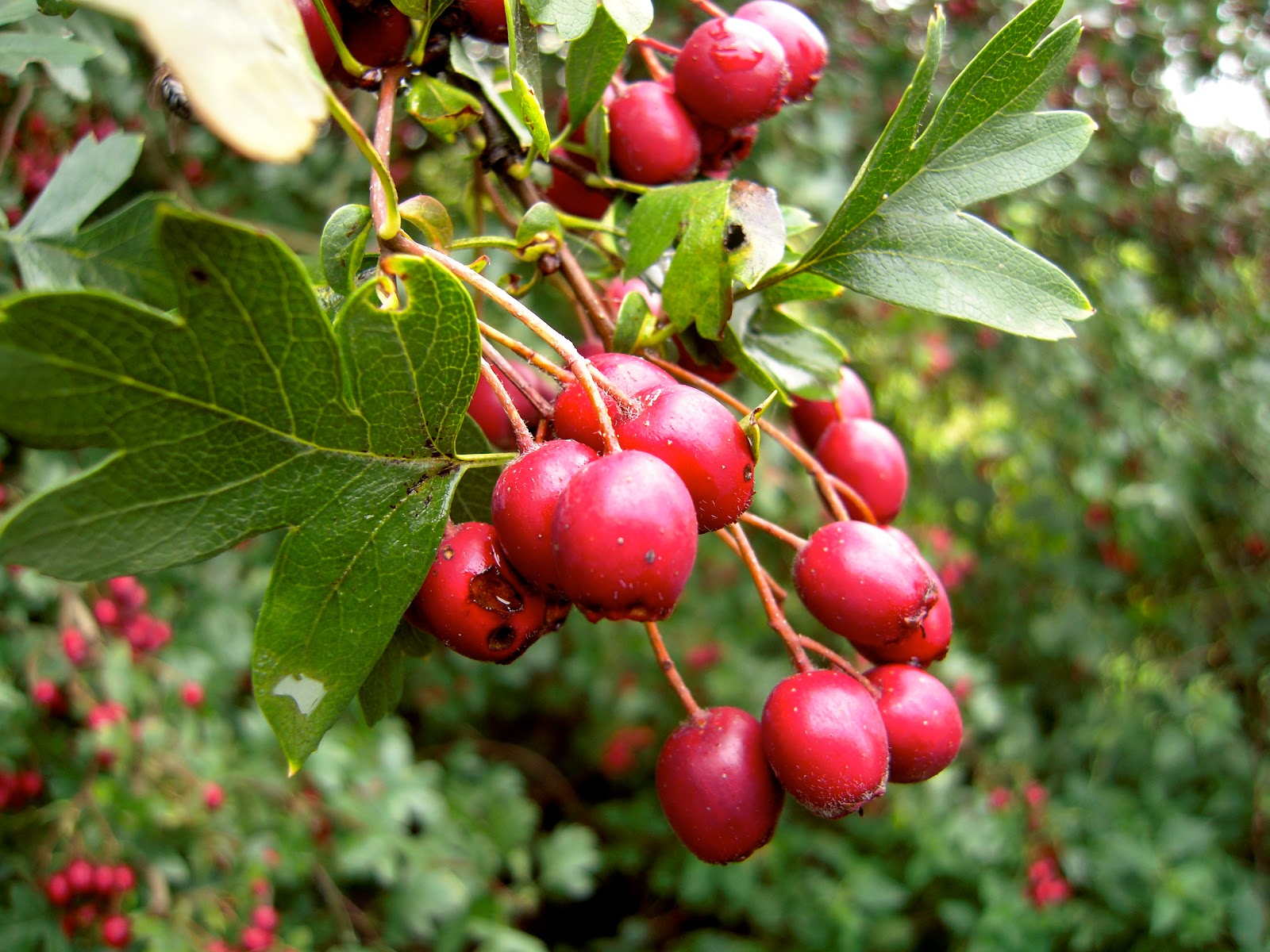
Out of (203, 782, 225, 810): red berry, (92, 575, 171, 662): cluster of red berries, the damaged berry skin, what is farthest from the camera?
(92, 575, 171, 662): cluster of red berries

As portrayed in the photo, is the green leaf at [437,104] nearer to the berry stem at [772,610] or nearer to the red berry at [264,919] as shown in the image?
the berry stem at [772,610]

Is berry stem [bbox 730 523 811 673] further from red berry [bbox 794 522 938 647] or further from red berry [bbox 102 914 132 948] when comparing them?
red berry [bbox 102 914 132 948]

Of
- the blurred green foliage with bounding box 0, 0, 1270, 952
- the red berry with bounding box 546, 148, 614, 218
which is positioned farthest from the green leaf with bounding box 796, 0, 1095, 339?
the blurred green foliage with bounding box 0, 0, 1270, 952

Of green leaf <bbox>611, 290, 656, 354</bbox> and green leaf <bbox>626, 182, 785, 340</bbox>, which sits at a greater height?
green leaf <bbox>626, 182, 785, 340</bbox>

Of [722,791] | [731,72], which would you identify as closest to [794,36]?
[731,72]

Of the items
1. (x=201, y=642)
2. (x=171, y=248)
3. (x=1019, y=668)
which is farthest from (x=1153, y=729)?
(x=171, y=248)

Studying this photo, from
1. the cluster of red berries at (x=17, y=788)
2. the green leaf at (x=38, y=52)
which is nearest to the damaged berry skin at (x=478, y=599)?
Result: the green leaf at (x=38, y=52)
